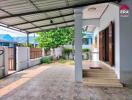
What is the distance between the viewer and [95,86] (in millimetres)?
10273

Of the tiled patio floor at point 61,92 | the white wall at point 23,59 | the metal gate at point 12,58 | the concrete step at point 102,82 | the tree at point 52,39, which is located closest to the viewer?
the tiled patio floor at point 61,92

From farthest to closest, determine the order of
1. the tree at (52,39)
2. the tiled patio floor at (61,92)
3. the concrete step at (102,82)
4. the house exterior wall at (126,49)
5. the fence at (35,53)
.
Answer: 1. the tree at (52,39)
2. the fence at (35,53)
3. the house exterior wall at (126,49)
4. the concrete step at (102,82)
5. the tiled patio floor at (61,92)

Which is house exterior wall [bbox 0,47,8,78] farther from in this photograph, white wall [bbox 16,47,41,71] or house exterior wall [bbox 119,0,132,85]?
house exterior wall [bbox 119,0,132,85]

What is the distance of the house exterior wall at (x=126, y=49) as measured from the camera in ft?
34.6

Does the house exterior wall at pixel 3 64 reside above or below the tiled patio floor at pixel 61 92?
above

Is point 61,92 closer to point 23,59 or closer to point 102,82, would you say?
point 102,82

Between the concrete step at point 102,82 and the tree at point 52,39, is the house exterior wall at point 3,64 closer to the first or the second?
the concrete step at point 102,82

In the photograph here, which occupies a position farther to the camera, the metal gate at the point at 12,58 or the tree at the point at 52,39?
the tree at the point at 52,39

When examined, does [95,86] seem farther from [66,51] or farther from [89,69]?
[66,51]

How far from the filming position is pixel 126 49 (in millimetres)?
10602

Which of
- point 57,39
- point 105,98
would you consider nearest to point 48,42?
point 57,39

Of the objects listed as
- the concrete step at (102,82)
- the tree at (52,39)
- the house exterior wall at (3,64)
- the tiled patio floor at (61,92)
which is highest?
the tree at (52,39)

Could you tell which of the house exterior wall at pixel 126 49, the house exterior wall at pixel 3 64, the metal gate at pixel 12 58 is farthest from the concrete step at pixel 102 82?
the metal gate at pixel 12 58

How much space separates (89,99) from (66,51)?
2361 cm
